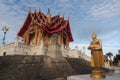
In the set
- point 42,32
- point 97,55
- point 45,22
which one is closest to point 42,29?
point 42,32

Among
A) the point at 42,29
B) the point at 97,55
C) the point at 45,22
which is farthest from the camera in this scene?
the point at 45,22

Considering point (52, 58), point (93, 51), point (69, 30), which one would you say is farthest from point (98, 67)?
point (69, 30)

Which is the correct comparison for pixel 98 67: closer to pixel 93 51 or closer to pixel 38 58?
pixel 93 51

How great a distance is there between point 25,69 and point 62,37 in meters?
16.6

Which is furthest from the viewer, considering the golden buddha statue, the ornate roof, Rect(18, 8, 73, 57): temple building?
the ornate roof

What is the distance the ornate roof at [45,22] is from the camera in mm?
28270

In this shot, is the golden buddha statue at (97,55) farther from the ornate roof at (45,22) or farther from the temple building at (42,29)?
the ornate roof at (45,22)

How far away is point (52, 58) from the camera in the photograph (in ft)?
61.1

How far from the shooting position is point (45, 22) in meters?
28.8

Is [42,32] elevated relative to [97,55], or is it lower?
elevated

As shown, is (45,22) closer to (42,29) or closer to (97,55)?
(42,29)

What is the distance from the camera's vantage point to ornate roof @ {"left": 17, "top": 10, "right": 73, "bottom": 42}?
92.8ft

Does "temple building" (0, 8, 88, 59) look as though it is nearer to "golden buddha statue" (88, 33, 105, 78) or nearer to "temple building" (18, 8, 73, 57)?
"temple building" (18, 8, 73, 57)

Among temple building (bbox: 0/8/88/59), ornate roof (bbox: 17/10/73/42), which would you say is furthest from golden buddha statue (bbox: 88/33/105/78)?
ornate roof (bbox: 17/10/73/42)
